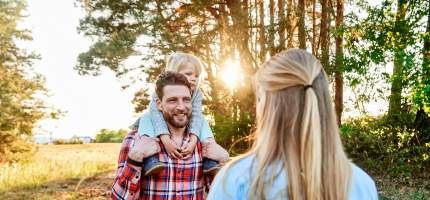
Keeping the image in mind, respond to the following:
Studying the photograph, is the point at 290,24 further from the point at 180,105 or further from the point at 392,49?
the point at 180,105

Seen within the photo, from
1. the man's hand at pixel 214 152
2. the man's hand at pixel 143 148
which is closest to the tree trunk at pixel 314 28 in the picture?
the man's hand at pixel 214 152

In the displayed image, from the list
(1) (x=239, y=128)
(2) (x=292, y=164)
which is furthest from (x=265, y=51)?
(2) (x=292, y=164)

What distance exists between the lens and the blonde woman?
1.55 metres

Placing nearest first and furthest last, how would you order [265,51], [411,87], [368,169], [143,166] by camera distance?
[143,166], [411,87], [368,169], [265,51]

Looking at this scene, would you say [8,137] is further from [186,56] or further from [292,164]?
[292,164]

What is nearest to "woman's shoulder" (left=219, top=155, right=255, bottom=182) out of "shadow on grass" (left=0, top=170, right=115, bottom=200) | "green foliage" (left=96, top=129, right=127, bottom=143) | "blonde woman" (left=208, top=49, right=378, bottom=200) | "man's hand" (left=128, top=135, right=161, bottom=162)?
"blonde woman" (left=208, top=49, right=378, bottom=200)

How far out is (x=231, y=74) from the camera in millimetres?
16250

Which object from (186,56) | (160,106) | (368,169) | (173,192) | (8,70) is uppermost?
(8,70)

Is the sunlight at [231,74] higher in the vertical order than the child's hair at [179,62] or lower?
higher

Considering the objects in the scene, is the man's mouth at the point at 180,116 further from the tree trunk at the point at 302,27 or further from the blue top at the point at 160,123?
the tree trunk at the point at 302,27

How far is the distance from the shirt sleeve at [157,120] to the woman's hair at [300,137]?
1.29 m

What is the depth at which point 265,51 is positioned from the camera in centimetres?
1477

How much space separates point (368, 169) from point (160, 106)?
9.27 m

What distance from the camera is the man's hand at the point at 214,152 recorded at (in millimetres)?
2889
